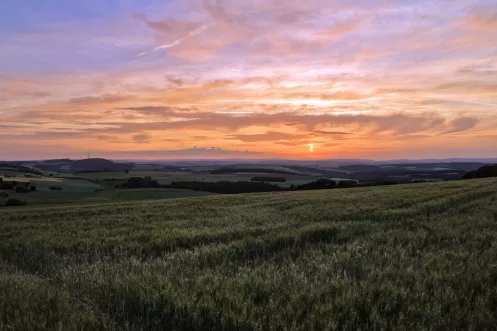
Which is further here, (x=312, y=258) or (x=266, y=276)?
(x=312, y=258)

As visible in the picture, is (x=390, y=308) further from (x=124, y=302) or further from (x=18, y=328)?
(x=18, y=328)

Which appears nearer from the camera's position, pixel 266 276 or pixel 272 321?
pixel 272 321

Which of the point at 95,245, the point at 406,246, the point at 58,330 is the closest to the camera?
the point at 58,330

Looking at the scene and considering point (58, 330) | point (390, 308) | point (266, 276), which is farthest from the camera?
point (266, 276)

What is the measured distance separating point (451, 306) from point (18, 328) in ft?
16.6

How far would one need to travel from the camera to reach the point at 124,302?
505 centimetres

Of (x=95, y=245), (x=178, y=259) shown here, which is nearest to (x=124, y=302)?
(x=178, y=259)

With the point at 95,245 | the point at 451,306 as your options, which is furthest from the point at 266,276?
the point at 95,245

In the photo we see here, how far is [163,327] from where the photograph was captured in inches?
175

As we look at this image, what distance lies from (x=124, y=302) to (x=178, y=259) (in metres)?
2.91

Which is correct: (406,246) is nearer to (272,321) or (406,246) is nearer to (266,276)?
(266,276)

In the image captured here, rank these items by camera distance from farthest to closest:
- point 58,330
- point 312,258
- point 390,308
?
1. point 312,258
2. point 390,308
3. point 58,330

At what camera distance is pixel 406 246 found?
8703mm

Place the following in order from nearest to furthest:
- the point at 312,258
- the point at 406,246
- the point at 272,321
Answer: the point at 272,321 < the point at 312,258 < the point at 406,246
